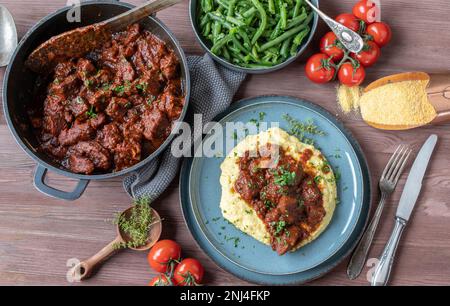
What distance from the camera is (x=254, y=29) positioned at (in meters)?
4.20

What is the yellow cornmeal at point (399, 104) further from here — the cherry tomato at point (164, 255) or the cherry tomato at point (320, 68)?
the cherry tomato at point (164, 255)

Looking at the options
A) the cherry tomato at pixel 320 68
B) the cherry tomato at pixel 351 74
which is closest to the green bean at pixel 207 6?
the cherry tomato at pixel 320 68

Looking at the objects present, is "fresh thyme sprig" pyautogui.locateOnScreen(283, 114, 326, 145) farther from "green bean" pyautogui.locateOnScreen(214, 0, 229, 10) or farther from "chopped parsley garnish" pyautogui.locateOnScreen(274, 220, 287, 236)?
"green bean" pyautogui.locateOnScreen(214, 0, 229, 10)

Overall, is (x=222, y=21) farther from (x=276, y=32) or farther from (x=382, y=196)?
(x=382, y=196)

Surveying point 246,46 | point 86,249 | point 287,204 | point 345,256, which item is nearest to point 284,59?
point 246,46

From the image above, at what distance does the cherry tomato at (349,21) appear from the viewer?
14.1ft

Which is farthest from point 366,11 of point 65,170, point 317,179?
point 65,170

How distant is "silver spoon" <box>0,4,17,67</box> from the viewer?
4359 millimetres

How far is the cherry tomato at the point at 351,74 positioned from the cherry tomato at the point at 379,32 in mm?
305

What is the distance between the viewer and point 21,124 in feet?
12.9

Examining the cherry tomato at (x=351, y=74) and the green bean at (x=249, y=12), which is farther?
the cherry tomato at (x=351, y=74)

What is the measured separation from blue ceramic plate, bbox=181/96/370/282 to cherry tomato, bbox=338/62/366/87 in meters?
0.36

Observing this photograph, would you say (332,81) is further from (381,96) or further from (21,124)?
(21,124)

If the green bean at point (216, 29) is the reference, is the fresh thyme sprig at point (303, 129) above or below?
below
